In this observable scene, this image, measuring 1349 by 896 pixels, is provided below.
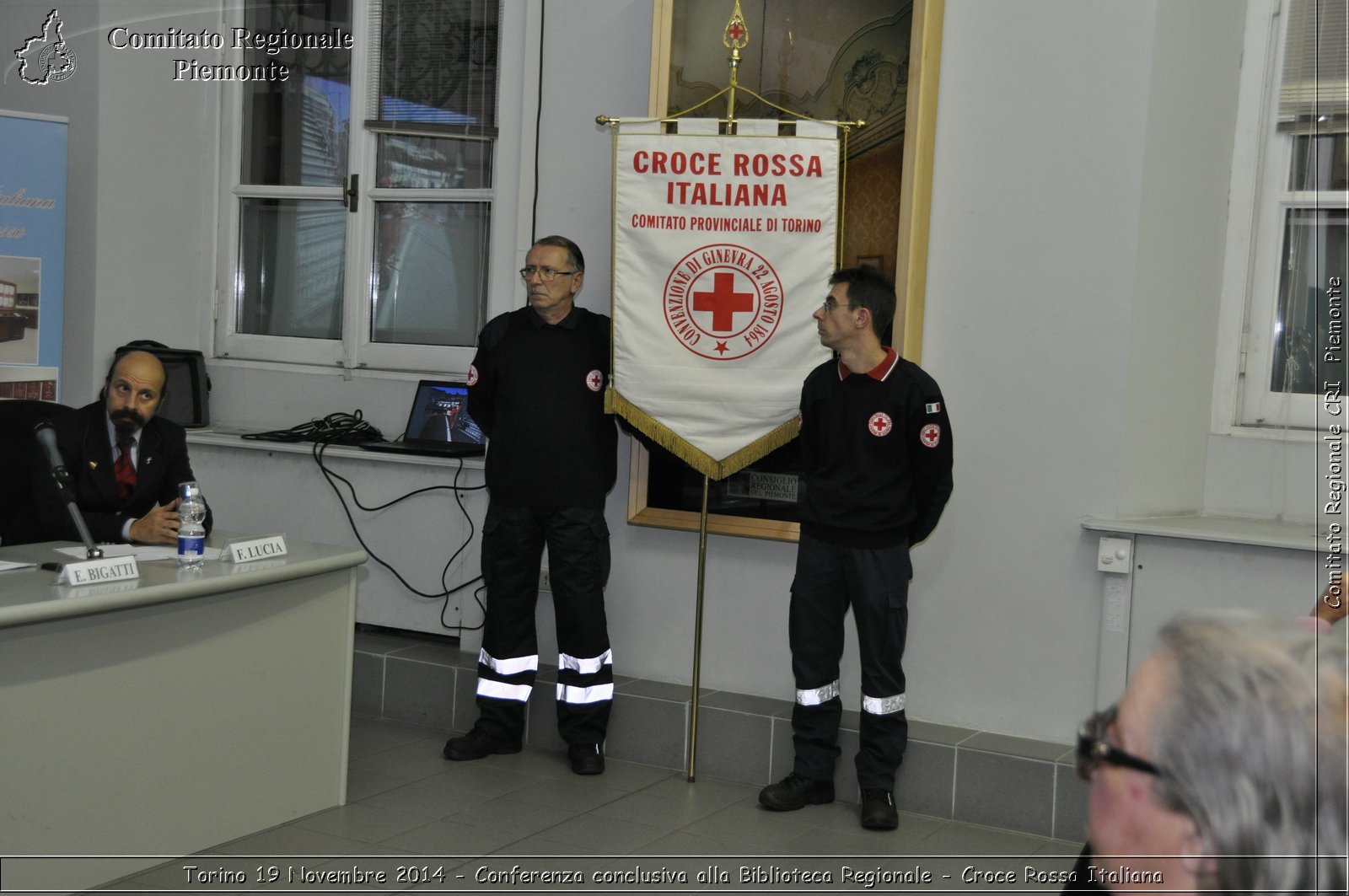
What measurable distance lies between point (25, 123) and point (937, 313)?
353cm

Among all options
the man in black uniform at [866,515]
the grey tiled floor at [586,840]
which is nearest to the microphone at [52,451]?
the grey tiled floor at [586,840]

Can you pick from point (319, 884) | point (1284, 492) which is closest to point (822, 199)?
point (1284, 492)

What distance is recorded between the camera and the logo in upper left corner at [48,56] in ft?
17.0

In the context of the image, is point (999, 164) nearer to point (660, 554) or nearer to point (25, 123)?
point (660, 554)

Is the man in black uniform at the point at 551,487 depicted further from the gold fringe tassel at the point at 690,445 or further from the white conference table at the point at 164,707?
the white conference table at the point at 164,707

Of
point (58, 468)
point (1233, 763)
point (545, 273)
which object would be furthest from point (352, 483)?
point (1233, 763)

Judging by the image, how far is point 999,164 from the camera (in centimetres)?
367

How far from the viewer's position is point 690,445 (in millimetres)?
3881

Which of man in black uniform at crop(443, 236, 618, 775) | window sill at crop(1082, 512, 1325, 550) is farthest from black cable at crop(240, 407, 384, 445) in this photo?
window sill at crop(1082, 512, 1325, 550)

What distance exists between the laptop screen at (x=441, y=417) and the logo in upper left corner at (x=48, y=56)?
6.59 feet

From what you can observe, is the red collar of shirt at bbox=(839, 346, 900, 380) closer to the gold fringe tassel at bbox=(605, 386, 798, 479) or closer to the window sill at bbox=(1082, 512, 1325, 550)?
the gold fringe tassel at bbox=(605, 386, 798, 479)

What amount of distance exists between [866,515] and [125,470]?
81.3 inches

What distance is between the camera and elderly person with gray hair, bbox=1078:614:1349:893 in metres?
0.90

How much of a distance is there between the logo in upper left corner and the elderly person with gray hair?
5.32 m
